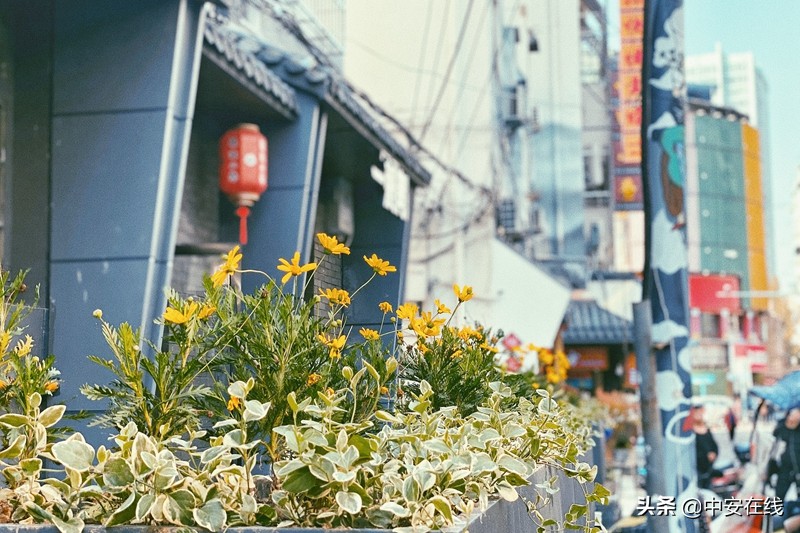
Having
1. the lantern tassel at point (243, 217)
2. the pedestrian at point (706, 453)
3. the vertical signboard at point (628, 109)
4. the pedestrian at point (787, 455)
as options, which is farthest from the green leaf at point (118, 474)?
the vertical signboard at point (628, 109)

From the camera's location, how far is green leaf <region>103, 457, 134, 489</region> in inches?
87.4

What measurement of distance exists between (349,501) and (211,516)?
0.87 ft

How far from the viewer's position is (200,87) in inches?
338

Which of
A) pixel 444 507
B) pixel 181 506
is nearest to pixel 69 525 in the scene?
pixel 181 506

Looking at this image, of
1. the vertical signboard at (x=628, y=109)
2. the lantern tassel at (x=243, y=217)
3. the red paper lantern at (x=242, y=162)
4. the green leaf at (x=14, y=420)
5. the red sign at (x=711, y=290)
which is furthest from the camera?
the red sign at (x=711, y=290)

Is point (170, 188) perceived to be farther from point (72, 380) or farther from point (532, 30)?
point (532, 30)

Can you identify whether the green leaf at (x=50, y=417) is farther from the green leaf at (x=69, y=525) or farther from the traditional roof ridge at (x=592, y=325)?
the traditional roof ridge at (x=592, y=325)

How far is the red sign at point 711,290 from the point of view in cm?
6034

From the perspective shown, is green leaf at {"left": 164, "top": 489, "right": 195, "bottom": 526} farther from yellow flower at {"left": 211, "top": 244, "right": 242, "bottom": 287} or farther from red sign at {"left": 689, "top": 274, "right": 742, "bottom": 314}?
red sign at {"left": 689, "top": 274, "right": 742, "bottom": 314}

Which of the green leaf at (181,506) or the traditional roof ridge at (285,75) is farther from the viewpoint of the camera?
the traditional roof ridge at (285,75)

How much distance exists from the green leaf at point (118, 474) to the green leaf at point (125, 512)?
0.04 m

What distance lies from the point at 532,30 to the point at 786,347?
54531 millimetres

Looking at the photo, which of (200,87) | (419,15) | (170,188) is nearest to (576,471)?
(170,188)

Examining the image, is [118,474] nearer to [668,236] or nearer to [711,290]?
[668,236]
